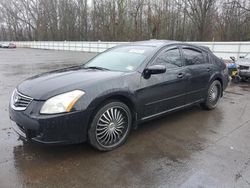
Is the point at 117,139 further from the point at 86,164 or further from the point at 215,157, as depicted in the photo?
the point at 215,157

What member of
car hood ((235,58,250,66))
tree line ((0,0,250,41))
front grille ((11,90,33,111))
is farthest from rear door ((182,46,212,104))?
tree line ((0,0,250,41))

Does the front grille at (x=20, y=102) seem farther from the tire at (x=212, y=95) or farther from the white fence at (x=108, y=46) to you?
the white fence at (x=108, y=46)

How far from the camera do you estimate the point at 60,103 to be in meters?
2.76

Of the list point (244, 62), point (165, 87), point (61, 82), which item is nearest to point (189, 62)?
point (165, 87)

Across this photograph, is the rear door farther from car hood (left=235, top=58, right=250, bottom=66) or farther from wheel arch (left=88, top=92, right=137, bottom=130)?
car hood (left=235, top=58, right=250, bottom=66)

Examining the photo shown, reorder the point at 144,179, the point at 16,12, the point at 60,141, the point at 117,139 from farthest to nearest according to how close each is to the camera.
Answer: the point at 16,12 → the point at 117,139 → the point at 60,141 → the point at 144,179

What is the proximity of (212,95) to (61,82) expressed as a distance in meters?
3.60

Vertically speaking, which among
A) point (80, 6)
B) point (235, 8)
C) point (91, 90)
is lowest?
point (91, 90)

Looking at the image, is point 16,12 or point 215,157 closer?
point 215,157

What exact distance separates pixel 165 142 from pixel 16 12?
70976 millimetres

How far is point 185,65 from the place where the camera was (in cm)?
436

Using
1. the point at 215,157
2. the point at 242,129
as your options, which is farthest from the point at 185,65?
the point at 215,157

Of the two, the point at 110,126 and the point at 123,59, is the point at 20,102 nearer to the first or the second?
the point at 110,126

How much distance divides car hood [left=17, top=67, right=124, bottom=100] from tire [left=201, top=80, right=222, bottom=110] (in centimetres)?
259
